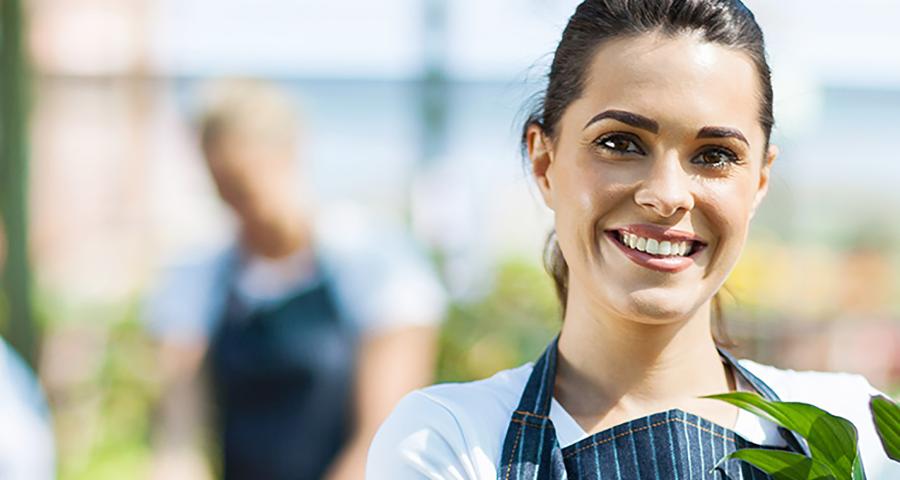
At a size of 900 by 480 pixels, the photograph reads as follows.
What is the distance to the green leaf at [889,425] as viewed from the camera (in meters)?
1.46

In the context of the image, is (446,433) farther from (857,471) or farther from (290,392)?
(290,392)

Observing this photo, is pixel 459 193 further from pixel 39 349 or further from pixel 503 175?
pixel 39 349

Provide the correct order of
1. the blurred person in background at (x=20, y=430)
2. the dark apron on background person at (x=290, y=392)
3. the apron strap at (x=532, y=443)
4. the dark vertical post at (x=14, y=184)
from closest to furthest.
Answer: the apron strap at (x=532, y=443) → the blurred person in background at (x=20, y=430) → the dark apron on background person at (x=290, y=392) → the dark vertical post at (x=14, y=184)

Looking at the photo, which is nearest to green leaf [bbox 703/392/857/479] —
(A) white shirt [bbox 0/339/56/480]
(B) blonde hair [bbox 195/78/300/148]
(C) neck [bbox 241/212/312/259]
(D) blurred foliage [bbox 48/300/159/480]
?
(A) white shirt [bbox 0/339/56/480]

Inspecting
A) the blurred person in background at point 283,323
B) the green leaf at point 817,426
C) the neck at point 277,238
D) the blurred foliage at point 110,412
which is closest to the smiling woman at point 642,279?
the green leaf at point 817,426

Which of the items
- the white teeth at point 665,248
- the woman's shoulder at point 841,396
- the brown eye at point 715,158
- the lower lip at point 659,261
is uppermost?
the brown eye at point 715,158

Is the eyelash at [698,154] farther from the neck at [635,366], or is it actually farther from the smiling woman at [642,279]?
the neck at [635,366]

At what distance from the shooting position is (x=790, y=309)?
6.05 meters

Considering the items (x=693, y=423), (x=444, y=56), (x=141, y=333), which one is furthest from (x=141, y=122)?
(x=693, y=423)

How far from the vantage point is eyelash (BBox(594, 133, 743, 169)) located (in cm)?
160

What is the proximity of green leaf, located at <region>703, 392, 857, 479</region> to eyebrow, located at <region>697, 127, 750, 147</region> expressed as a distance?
12.5 inches

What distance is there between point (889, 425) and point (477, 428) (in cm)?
46

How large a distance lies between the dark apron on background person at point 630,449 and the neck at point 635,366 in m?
0.07

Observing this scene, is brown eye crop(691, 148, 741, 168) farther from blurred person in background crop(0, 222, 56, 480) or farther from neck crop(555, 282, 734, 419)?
blurred person in background crop(0, 222, 56, 480)
